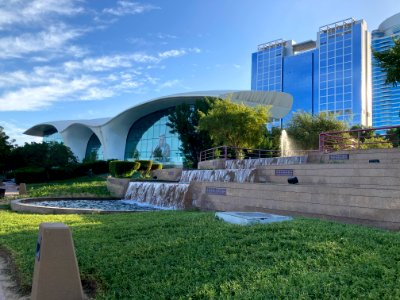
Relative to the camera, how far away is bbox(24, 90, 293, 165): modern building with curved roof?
56384mm

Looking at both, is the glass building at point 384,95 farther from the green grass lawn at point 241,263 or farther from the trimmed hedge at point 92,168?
the green grass lawn at point 241,263

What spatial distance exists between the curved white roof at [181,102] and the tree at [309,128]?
7.41 metres

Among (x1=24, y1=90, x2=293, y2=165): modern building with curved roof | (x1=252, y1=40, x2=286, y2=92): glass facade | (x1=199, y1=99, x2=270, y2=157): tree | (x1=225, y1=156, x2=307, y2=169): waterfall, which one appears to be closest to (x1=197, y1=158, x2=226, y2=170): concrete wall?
(x1=225, y1=156, x2=307, y2=169): waterfall

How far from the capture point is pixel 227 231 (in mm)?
6570

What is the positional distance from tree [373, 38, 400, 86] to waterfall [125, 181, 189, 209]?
29.5 ft

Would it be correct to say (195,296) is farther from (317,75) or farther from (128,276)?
(317,75)

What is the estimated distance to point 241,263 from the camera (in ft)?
15.7

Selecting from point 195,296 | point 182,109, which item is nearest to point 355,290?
point 195,296

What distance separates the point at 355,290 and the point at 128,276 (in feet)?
9.08

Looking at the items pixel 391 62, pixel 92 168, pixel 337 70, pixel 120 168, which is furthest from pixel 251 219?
pixel 337 70

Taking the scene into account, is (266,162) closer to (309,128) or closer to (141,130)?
(309,128)

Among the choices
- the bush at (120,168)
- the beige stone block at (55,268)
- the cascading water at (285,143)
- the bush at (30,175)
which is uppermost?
the cascading water at (285,143)

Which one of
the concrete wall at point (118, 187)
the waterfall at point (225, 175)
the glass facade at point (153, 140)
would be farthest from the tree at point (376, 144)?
the glass facade at point (153, 140)

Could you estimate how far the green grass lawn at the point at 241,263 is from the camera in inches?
153
